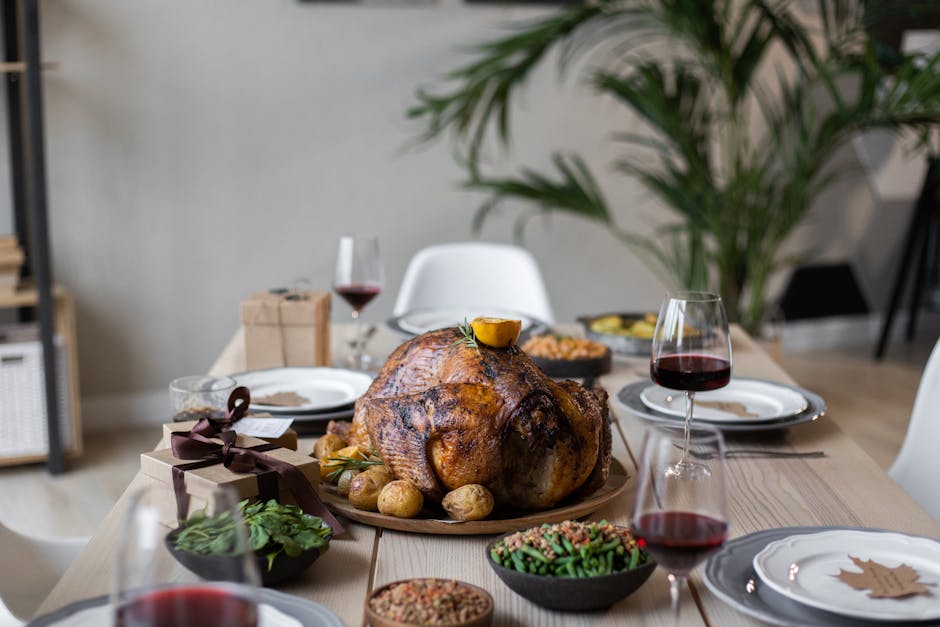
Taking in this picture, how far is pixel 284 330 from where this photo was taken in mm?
1838

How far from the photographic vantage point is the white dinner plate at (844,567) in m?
0.91

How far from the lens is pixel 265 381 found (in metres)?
1.71

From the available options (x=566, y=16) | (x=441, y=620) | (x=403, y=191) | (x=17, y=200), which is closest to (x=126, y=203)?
(x=17, y=200)

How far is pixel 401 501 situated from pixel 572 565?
9.7 inches

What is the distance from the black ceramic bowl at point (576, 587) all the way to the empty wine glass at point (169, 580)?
1.10 ft

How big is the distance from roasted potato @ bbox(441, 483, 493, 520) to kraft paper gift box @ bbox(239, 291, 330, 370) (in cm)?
77

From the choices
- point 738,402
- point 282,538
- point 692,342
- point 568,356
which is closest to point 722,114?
point 568,356

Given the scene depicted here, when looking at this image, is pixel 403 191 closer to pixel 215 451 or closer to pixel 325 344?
pixel 325 344

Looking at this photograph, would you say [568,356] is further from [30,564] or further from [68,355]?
[68,355]

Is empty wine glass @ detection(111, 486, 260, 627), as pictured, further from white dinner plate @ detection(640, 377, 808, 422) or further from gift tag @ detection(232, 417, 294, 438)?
white dinner plate @ detection(640, 377, 808, 422)

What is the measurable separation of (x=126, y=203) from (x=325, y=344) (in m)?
2.13

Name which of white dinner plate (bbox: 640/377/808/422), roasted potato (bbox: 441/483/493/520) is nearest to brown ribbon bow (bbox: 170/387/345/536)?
roasted potato (bbox: 441/483/493/520)

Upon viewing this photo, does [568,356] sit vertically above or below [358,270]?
below

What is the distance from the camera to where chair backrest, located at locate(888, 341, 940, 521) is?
169cm
